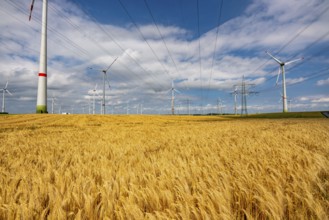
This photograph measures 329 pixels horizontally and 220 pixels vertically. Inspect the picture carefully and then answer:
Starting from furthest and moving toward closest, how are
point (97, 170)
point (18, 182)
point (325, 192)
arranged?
point (97, 170) → point (18, 182) → point (325, 192)

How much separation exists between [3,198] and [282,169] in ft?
11.0

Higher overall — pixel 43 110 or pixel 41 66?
pixel 41 66

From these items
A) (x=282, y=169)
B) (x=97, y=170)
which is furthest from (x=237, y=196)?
(x=97, y=170)

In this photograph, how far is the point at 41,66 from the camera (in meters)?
53.0

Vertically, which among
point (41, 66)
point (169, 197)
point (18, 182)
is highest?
point (41, 66)

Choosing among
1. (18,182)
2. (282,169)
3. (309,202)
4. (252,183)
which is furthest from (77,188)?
(282,169)

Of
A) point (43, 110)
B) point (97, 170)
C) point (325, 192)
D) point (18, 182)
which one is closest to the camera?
point (325, 192)

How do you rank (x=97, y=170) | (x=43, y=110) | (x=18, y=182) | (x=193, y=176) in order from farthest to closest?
(x=43, y=110) < (x=97, y=170) < (x=18, y=182) < (x=193, y=176)

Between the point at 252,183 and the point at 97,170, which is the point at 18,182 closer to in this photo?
the point at 97,170

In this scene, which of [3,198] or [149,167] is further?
[149,167]

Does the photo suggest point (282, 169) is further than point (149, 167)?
No

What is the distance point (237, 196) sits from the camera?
206 cm

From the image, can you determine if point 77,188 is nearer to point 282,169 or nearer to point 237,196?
point 237,196

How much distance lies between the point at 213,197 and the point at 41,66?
199 ft
